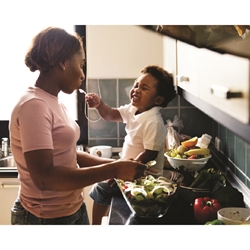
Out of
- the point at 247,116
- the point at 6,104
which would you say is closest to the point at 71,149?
the point at 247,116

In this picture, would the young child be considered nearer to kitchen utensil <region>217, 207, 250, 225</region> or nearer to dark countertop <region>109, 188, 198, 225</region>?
dark countertop <region>109, 188, 198, 225</region>

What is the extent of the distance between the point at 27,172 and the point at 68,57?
27 centimetres

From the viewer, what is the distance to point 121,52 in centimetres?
151

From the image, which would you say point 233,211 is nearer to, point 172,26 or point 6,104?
point 172,26

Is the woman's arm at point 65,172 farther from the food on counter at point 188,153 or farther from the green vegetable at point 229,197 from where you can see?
the food on counter at point 188,153

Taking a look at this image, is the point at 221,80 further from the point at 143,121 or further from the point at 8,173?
the point at 8,173

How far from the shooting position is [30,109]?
92 cm

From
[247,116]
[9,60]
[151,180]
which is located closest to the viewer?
[247,116]

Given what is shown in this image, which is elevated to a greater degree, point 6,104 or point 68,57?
point 68,57

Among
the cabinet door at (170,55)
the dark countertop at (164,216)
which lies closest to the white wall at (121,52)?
the cabinet door at (170,55)

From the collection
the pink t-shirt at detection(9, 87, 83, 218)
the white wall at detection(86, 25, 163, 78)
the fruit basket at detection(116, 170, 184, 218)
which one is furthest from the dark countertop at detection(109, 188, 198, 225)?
the white wall at detection(86, 25, 163, 78)

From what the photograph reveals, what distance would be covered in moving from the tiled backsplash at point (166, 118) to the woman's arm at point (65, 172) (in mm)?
556

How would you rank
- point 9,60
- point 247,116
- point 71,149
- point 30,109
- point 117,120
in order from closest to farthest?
point 247,116
point 30,109
point 71,149
point 9,60
point 117,120

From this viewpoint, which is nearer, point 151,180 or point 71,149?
point 71,149
